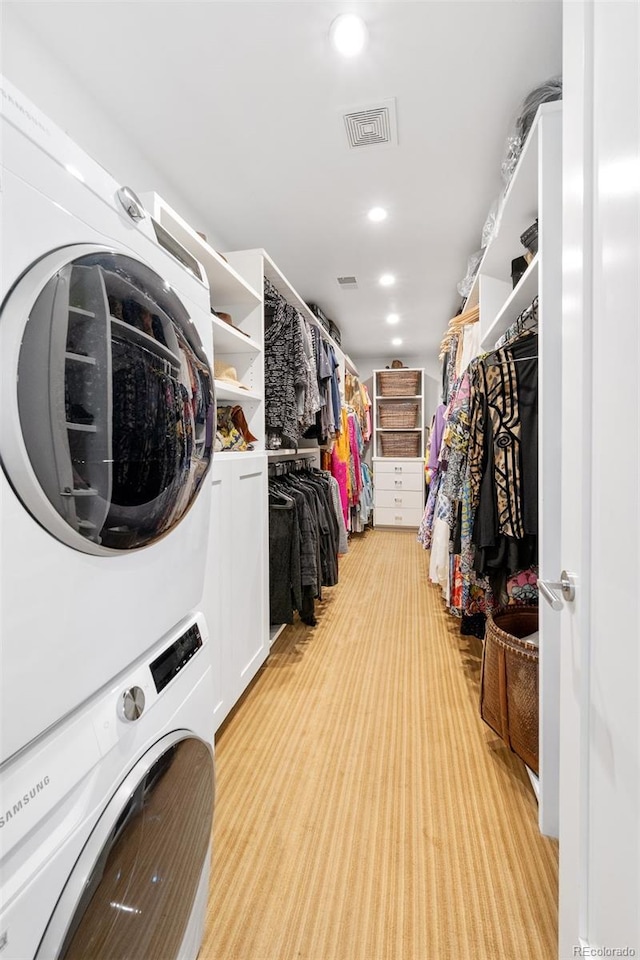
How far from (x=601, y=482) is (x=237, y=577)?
54.6 inches

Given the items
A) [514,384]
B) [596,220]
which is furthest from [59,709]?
[514,384]

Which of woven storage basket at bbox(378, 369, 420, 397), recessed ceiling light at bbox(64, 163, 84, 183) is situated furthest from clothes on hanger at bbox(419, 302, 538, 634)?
woven storage basket at bbox(378, 369, 420, 397)

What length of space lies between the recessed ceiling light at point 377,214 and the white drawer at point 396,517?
3.85 m

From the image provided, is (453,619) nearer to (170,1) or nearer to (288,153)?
(288,153)

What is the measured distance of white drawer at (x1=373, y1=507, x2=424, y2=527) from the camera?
5.52 meters

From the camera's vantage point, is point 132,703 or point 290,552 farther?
point 290,552

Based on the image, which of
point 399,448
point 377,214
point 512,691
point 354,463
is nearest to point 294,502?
point 512,691

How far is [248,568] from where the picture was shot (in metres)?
1.83

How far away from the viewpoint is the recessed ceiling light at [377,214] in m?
2.19

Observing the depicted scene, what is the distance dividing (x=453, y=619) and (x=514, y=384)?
5.84 ft

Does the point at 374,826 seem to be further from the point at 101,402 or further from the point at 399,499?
the point at 399,499

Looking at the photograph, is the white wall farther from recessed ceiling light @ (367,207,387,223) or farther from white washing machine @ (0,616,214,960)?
white washing machine @ (0,616,214,960)

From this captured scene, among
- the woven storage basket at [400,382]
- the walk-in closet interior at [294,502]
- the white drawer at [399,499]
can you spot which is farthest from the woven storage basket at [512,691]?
the woven storage basket at [400,382]

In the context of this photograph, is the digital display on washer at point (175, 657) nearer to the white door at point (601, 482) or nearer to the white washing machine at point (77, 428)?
the white washing machine at point (77, 428)
